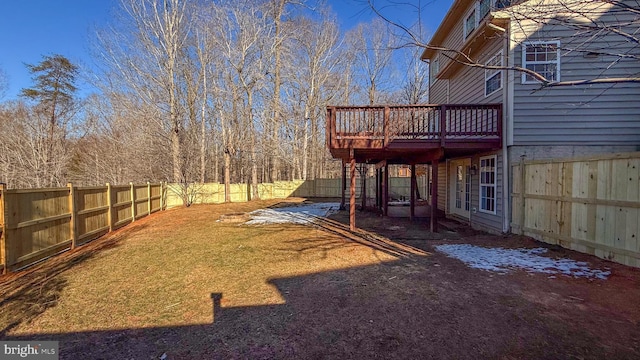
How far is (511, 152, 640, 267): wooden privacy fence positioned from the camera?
14.1 ft

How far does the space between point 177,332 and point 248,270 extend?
189 cm

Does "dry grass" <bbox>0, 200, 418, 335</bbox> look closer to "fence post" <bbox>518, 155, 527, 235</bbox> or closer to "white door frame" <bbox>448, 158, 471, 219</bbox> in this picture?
"fence post" <bbox>518, 155, 527, 235</bbox>

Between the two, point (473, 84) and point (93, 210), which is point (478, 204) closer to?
point (473, 84)

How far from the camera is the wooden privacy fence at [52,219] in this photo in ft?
14.9

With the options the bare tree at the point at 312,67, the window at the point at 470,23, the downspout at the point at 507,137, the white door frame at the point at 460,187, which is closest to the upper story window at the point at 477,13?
the window at the point at 470,23

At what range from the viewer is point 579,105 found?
6.65m

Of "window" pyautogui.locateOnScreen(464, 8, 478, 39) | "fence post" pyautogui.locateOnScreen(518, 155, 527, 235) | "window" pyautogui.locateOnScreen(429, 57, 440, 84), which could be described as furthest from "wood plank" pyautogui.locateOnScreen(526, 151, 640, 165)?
"window" pyautogui.locateOnScreen(429, 57, 440, 84)

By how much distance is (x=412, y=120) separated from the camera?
24.4 feet

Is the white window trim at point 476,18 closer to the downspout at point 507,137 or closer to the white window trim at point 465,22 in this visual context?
the white window trim at point 465,22

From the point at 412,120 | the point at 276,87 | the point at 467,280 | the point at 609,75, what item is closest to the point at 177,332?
the point at 467,280

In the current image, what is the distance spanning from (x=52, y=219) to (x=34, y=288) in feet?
6.90

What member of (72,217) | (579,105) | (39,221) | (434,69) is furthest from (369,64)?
(39,221)

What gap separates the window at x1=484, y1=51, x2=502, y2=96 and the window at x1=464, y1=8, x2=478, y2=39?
1594 mm

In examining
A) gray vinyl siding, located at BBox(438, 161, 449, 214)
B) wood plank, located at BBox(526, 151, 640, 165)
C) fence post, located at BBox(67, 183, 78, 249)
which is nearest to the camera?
wood plank, located at BBox(526, 151, 640, 165)
